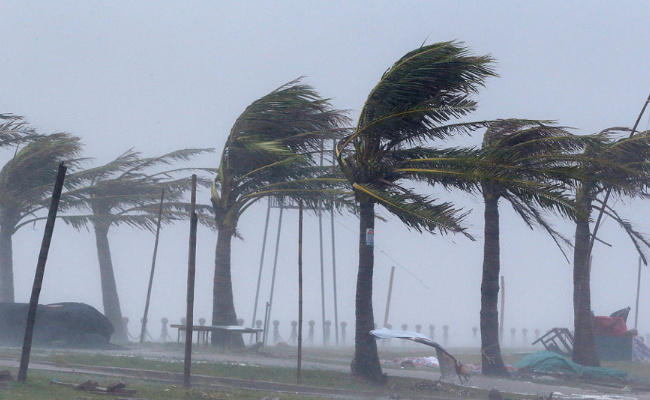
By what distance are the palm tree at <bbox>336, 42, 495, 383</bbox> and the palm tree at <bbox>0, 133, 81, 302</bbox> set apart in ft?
35.0

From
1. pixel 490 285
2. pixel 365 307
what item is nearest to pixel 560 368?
pixel 490 285

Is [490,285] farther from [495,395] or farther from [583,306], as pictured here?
[495,395]

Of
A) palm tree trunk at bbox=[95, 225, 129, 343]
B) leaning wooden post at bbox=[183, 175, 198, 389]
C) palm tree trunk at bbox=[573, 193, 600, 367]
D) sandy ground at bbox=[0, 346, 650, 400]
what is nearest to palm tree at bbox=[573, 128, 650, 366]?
palm tree trunk at bbox=[573, 193, 600, 367]

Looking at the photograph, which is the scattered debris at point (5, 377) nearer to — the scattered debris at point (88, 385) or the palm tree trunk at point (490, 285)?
the scattered debris at point (88, 385)

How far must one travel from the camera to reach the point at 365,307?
1755 centimetres

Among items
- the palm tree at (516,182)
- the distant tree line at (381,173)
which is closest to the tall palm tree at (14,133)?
the distant tree line at (381,173)

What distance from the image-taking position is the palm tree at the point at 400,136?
1570 cm

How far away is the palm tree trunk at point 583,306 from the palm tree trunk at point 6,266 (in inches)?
816

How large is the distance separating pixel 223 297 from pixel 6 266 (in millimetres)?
10443

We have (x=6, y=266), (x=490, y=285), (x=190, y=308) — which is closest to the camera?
(x=190, y=308)

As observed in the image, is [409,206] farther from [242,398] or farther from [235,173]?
[235,173]

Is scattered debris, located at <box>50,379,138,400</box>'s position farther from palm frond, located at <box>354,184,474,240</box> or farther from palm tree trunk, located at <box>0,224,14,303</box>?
palm tree trunk, located at <box>0,224,14,303</box>

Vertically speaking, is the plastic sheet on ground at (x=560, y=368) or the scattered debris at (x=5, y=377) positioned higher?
the plastic sheet on ground at (x=560, y=368)

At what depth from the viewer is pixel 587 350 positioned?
24469mm
